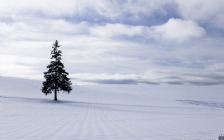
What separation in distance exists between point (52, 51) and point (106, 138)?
46944 mm

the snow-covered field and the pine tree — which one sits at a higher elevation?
the pine tree

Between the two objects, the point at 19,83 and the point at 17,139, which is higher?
the point at 19,83

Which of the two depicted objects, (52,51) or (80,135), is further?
(52,51)

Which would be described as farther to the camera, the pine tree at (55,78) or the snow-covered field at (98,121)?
the pine tree at (55,78)

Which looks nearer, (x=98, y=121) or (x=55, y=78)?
(x=98, y=121)

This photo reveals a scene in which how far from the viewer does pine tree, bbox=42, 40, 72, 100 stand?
59094 mm

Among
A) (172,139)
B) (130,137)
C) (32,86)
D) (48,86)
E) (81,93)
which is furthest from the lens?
(32,86)

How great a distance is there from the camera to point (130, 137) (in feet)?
51.3

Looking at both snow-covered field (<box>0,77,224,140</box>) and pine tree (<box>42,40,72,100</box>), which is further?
pine tree (<box>42,40,72,100</box>)

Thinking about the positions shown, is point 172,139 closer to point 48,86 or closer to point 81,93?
point 48,86

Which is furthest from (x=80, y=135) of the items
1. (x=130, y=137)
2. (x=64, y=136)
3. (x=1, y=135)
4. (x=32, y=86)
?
(x=32, y=86)

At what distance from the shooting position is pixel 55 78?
2328 inches

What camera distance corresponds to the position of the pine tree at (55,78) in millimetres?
59094

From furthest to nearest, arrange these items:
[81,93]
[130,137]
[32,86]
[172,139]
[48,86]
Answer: [32,86]
[81,93]
[48,86]
[130,137]
[172,139]
